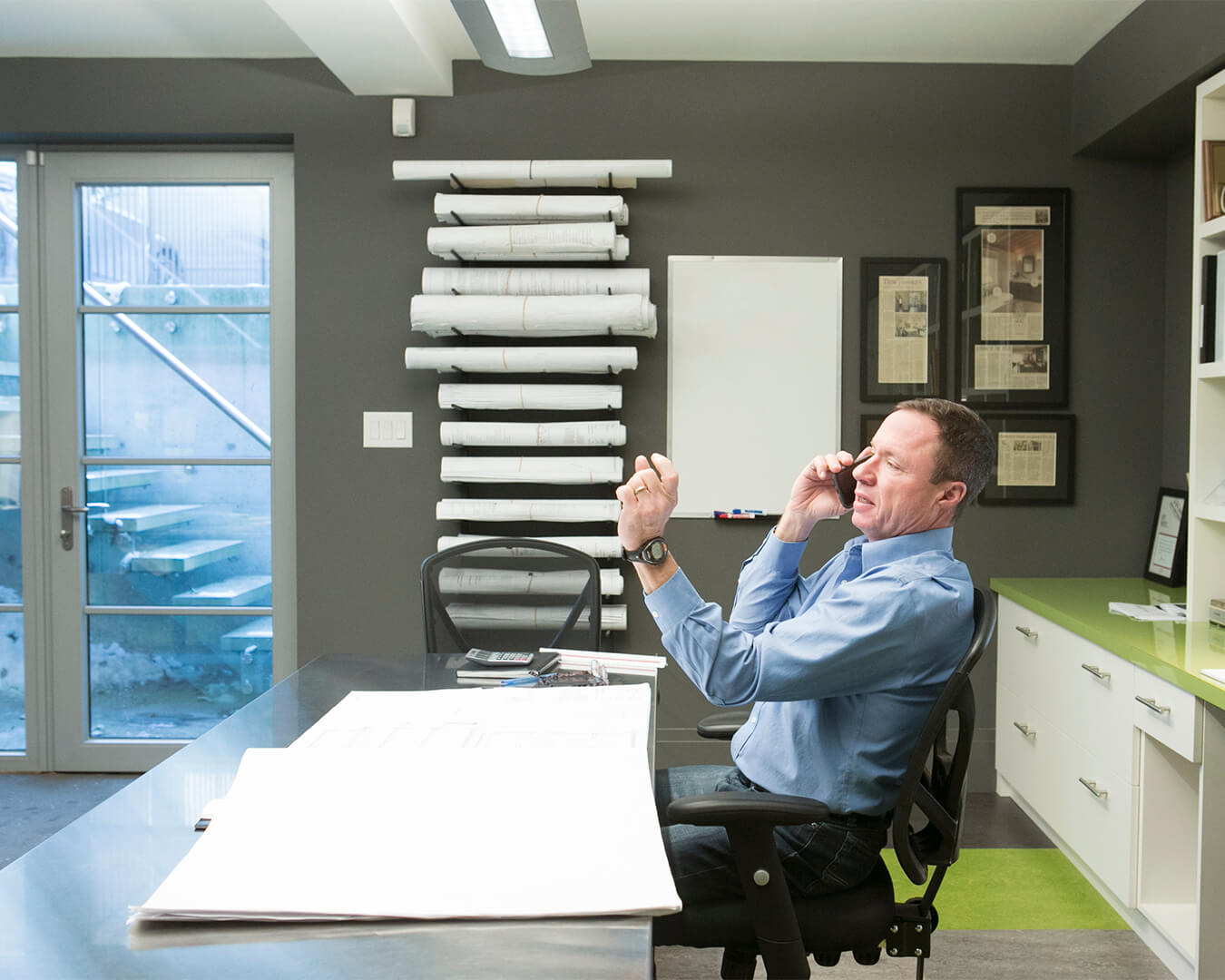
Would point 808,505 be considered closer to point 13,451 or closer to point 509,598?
point 509,598

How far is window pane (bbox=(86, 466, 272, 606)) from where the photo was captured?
3.83 metres

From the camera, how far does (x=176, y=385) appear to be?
3.82 meters

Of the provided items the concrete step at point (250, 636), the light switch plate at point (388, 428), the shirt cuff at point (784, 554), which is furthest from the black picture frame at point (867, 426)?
the concrete step at point (250, 636)

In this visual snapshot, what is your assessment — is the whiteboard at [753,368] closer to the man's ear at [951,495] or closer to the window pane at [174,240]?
the window pane at [174,240]

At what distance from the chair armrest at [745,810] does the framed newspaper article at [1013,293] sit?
2.53m

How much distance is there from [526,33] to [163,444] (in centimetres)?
258

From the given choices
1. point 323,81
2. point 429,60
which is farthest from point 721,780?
point 323,81

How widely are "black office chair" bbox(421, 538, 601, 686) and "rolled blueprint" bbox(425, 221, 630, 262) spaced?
4.03 ft

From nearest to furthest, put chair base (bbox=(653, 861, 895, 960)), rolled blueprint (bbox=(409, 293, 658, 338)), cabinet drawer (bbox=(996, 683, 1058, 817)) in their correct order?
chair base (bbox=(653, 861, 895, 960)) → cabinet drawer (bbox=(996, 683, 1058, 817)) → rolled blueprint (bbox=(409, 293, 658, 338))

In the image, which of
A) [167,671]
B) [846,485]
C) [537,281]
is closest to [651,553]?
[846,485]

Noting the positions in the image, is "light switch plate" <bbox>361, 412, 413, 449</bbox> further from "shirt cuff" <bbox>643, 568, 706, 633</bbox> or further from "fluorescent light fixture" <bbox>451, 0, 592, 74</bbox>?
"shirt cuff" <bbox>643, 568, 706, 633</bbox>

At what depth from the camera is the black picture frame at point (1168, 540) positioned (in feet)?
11.2

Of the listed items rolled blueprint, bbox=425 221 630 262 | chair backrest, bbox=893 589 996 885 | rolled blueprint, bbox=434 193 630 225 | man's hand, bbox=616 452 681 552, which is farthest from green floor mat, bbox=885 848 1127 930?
rolled blueprint, bbox=434 193 630 225

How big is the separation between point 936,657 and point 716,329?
2.21 m
